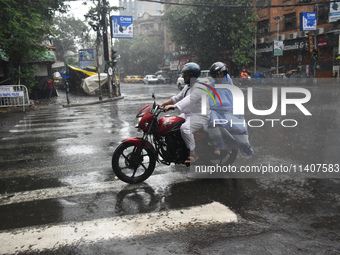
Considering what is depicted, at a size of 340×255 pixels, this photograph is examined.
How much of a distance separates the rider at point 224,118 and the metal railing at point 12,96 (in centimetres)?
1367

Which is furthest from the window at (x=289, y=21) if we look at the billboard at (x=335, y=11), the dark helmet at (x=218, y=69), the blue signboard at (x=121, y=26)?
the dark helmet at (x=218, y=69)

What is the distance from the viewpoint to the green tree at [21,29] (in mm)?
15062

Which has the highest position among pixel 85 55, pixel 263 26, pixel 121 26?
pixel 263 26

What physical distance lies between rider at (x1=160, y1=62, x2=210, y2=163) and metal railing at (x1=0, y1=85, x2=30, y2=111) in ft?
44.5

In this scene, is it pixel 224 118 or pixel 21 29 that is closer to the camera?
pixel 224 118

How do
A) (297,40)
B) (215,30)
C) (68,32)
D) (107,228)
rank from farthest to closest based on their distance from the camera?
(68,32) → (215,30) → (297,40) → (107,228)

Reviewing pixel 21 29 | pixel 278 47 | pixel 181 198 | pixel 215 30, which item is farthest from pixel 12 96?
pixel 215 30

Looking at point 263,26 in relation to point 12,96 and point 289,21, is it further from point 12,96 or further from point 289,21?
point 12,96

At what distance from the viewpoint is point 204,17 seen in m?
36.9

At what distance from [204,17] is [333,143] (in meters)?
32.9

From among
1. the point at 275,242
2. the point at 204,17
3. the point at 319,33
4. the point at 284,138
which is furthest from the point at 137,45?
the point at 275,242

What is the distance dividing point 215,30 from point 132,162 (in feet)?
119

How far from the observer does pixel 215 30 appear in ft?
125

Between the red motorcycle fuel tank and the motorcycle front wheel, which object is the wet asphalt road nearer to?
the motorcycle front wheel
